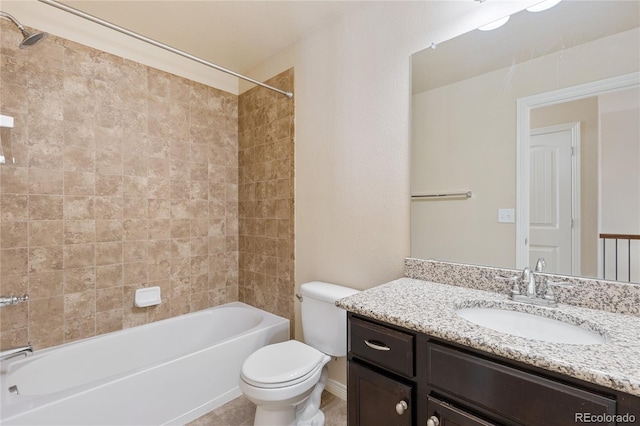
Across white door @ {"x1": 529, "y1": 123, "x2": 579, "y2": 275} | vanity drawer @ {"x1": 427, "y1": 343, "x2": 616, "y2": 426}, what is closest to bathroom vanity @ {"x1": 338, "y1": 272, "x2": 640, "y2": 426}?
vanity drawer @ {"x1": 427, "y1": 343, "x2": 616, "y2": 426}

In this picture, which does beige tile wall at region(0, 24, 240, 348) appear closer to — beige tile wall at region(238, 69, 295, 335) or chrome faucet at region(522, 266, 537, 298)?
beige tile wall at region(238, 69, 295, 335)

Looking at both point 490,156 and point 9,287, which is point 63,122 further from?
point 490,156

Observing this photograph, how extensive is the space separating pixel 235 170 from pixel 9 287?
66.3 inches

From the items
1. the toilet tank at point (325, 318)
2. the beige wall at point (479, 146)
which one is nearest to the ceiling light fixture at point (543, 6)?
the beige wall at point (479, 146)

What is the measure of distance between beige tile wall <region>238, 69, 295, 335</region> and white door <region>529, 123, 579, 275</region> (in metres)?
1.51

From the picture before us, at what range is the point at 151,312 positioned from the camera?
226 cm

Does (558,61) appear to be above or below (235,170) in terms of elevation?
above

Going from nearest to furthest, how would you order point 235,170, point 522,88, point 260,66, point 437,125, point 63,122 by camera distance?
point 522,88
point 437,125
point 63,122
point 260,66
point 235,170

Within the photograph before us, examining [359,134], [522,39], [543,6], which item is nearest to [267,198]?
[359,134]

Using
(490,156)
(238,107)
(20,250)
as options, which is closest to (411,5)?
(490,156)

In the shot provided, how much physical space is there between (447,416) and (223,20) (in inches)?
94.5

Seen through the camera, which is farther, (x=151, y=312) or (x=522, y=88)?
(x=151, y=312)

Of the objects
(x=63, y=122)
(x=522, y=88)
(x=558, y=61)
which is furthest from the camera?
(x=63, y=122)

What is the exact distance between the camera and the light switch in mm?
1295
